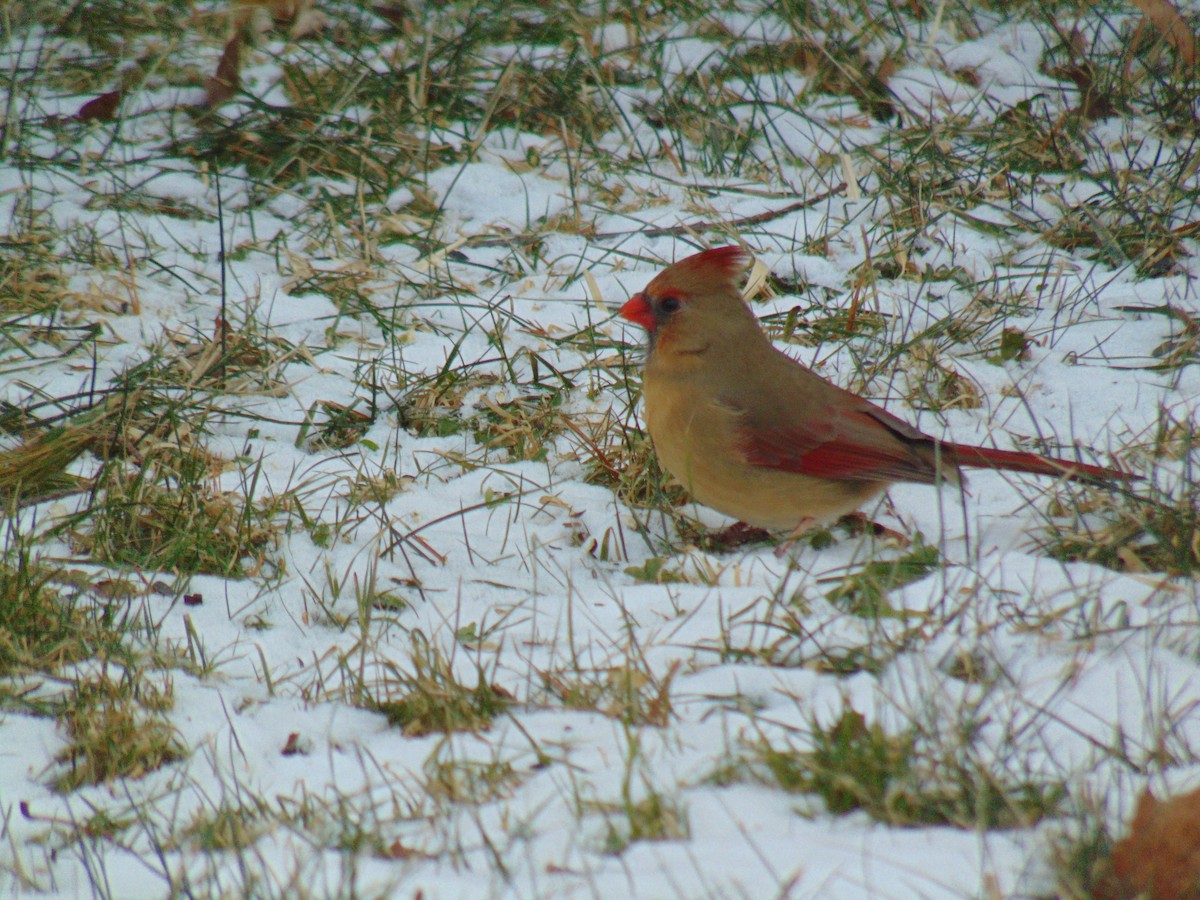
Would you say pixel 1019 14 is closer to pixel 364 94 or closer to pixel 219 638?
pixel 364 94

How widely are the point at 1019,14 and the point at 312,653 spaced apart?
4360 millimetres

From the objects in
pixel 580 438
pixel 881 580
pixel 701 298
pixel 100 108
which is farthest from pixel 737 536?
pixel 100 108

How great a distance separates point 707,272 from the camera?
3.30m

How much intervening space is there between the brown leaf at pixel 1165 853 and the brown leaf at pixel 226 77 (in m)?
4.57

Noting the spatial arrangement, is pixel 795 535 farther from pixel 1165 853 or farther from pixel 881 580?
pixel 1165 853

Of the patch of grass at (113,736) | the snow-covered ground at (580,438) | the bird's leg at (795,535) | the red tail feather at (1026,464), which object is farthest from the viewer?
the bird's leg at (795,535)

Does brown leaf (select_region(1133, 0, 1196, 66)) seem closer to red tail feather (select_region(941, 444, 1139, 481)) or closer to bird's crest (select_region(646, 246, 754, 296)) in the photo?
bird's crest (select_region(646, 246, 754, 296))

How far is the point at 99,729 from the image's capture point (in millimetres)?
2324

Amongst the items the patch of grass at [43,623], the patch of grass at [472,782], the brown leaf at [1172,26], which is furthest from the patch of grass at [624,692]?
the brown leaf at [1172,26]

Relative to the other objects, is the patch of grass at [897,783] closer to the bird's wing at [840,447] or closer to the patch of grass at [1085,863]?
the patch of grass at [1085,863]

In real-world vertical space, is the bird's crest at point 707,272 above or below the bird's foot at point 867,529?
above

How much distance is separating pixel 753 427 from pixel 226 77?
316 centimetres

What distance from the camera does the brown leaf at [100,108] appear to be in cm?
499

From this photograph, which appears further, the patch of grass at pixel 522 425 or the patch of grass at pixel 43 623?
the patch of grass at pixel 522 425
